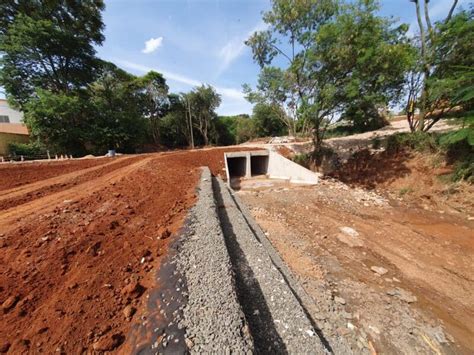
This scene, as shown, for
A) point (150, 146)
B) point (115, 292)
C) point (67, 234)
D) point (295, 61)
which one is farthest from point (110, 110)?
point (115, 292)

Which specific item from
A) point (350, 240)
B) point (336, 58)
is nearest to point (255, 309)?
point (350, 240)

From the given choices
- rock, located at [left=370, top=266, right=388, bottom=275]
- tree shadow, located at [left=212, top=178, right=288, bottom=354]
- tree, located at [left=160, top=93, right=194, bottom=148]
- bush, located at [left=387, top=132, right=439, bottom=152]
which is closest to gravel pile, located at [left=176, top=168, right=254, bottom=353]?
tree shadow, located at [left=212, top=178, right=288, bottom=354]

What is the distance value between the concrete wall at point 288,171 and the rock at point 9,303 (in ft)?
34.1

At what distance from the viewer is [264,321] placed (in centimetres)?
204

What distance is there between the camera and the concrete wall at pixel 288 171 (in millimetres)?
10250

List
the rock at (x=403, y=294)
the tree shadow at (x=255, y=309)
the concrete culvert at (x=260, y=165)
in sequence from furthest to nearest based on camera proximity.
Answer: the concrete culvert at (x=260, y=165)
the rock at (x=403, y=294)
the tree shadow at (x=255, y=309)

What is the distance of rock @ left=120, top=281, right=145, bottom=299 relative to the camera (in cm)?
189


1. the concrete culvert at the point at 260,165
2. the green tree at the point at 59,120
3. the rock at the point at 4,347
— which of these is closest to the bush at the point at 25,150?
the green tree at the point at 59,120

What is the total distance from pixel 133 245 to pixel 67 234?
1.15 meters

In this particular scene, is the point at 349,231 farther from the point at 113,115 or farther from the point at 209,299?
the point at 113,115

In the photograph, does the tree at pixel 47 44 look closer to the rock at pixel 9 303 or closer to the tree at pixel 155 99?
the tree at pixel 155 99

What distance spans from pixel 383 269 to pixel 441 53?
8.96 meters

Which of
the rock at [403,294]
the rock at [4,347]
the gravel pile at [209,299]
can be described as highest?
the rock at [4,347]

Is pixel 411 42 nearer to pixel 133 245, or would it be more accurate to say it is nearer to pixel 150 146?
pixel 133 245
